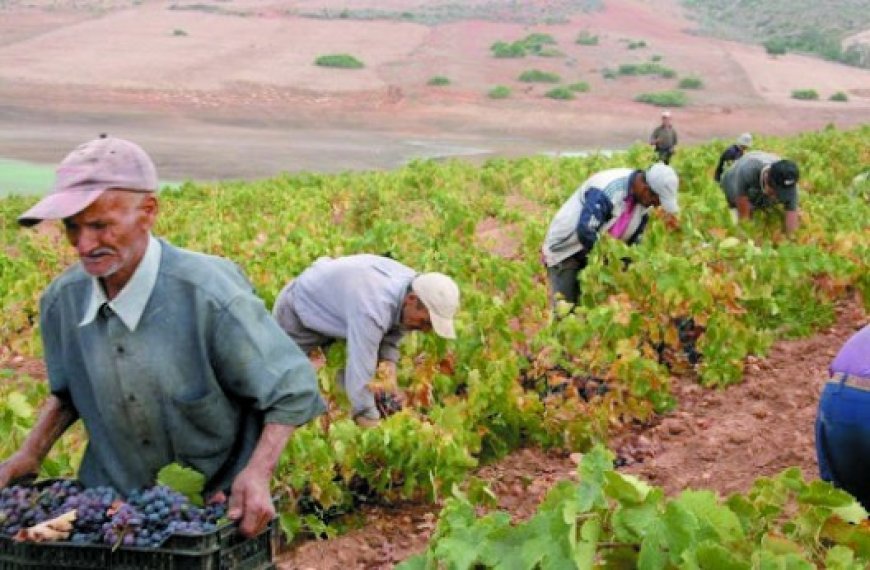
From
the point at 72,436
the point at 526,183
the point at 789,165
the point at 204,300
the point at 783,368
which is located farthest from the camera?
the point at 526,183

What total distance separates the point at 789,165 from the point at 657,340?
2.57 meters

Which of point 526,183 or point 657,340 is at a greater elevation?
point 657,340

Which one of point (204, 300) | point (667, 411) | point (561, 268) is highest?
point (204, 300)

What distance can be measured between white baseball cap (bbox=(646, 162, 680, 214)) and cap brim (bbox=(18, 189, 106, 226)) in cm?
488

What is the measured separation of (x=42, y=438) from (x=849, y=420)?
2.18 m

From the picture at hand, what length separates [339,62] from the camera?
4678cm

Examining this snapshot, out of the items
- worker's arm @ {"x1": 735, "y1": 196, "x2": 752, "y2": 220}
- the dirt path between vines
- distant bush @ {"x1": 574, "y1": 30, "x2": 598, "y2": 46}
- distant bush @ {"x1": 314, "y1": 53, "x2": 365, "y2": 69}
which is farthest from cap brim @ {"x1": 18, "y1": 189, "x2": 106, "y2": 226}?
distant bush @ {"x1": 574, "y1": 30, "x2": 598, "y2": 46}

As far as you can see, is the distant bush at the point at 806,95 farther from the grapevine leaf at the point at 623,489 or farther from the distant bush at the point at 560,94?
the grapevine leaf at the point at 623,489

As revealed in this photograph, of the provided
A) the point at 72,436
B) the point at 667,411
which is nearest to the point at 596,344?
the point at 667,411

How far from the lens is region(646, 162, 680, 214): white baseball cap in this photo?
7.58 m

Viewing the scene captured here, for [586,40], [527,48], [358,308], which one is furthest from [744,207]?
[586,40]

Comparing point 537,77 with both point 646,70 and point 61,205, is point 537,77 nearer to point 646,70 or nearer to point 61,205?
point 646,70

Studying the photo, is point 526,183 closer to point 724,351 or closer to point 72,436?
point 724,351

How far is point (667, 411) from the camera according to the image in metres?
7.57
